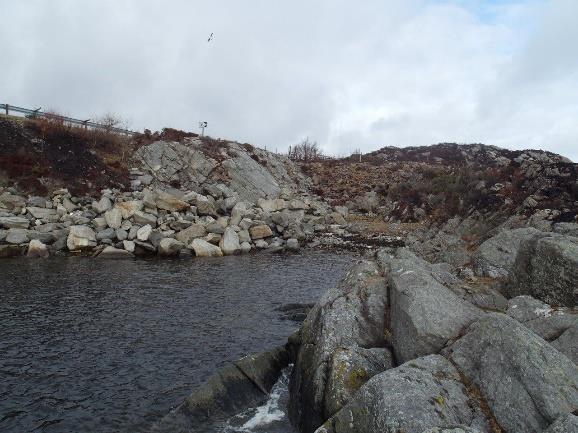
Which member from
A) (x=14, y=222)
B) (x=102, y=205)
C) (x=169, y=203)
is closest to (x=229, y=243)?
(x=169, y=203)

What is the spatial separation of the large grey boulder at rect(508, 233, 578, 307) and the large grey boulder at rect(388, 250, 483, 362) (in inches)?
99.5

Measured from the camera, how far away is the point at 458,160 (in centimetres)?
8569

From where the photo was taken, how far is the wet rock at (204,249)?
34.0m

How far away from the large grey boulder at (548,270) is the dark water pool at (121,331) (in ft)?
30.0

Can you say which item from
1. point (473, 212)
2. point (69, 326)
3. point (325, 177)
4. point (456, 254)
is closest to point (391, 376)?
point (456, 254)

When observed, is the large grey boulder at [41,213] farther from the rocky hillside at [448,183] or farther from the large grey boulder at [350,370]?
the rocky hillside at [448,183]

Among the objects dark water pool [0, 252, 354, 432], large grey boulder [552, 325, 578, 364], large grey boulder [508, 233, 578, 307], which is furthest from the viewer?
dark water pool [0, 252, 354, 432]

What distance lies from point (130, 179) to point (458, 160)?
66243mm

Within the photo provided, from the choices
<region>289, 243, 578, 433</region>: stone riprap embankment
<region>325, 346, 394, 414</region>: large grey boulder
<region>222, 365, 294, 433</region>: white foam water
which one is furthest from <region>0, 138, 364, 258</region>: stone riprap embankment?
<region>325, 346, 394, 414</region>: large grey boulder

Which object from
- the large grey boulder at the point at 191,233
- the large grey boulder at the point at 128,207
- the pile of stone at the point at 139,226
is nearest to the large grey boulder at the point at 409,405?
the pile of stone at the point at 139,226

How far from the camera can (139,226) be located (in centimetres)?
3606

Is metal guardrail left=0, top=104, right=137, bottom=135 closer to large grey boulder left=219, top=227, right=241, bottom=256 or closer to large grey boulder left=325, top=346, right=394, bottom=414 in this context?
large grey boulder left=219, top=227, right=241, bottom=256

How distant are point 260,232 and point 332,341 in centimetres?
2936

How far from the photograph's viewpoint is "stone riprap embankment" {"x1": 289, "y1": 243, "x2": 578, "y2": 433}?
748 centimetres
